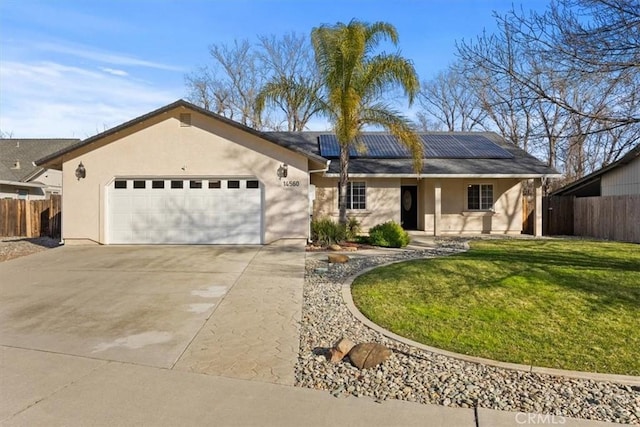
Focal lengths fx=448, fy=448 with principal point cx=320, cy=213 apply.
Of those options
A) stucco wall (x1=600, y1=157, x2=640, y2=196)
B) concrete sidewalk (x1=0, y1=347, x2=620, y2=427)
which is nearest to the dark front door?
stucco wall (x1=600, y1=157, x2=640, y2=196)

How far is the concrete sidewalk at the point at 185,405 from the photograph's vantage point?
11.9ft

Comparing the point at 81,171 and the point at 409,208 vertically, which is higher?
the point at 81,171

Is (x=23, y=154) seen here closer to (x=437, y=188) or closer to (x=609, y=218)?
(x=437, y=188)

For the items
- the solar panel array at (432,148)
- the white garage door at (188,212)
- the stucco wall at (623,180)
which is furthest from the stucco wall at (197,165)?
the stucco wall at (623,180)

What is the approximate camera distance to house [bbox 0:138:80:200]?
2442cm

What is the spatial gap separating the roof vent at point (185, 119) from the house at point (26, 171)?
13513 mm

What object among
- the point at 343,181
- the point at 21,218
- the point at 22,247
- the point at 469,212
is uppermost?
the point at 343,181

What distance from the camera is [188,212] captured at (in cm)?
1439

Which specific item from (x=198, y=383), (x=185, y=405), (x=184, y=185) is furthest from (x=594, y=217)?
(x=185, y=405)

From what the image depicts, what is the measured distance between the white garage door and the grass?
19.7 feet

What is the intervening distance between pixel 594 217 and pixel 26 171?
2949cm

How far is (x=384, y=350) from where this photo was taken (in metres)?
5.04

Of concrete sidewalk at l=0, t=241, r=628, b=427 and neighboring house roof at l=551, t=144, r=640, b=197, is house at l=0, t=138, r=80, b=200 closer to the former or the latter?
concrete sidewalk at l=0, t=241, r=628, b=427

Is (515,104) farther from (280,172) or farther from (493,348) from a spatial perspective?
(280,172)
